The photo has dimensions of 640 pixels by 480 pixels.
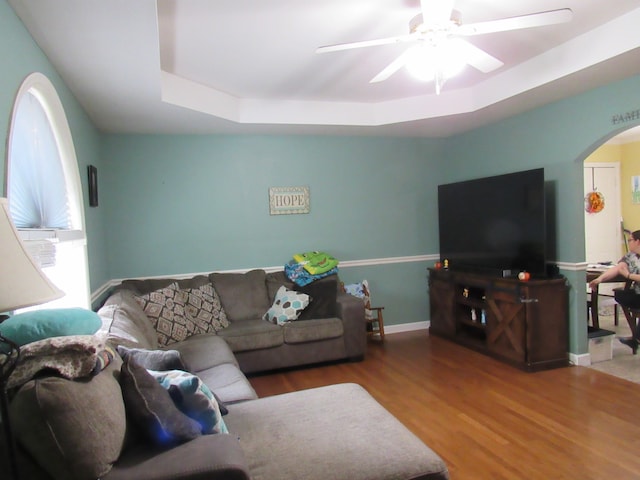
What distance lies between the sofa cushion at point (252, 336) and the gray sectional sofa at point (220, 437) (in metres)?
1.14

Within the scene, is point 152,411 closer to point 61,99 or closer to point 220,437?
point 220,437

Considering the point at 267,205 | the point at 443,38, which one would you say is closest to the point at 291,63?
the point at 443,38

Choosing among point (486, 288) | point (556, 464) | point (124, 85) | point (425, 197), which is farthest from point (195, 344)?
point (425, 197)

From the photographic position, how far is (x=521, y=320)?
3570 millimetres

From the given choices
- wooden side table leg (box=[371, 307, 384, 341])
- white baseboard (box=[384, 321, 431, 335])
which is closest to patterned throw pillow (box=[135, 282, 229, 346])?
wooden side table leg (box=[371, 307, 384, 341])

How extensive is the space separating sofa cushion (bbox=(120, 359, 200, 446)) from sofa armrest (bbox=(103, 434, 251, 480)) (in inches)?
1.7

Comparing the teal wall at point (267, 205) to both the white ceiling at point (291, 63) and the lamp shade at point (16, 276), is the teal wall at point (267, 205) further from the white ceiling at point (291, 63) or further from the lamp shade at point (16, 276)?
the lamp shade at point (16, 276)

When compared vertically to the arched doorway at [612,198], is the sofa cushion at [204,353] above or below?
below

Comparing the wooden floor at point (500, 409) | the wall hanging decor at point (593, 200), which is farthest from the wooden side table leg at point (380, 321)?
the wall hanging decor at point (593, 200)

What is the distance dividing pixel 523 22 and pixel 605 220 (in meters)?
5.33

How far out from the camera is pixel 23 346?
1248mm

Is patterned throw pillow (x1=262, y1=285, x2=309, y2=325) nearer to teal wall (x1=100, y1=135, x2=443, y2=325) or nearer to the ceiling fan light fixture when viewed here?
teal wall (x1=100, y1=135, x2=443, y2=325)

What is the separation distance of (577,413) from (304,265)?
8.56ft

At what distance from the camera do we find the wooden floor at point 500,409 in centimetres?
227
